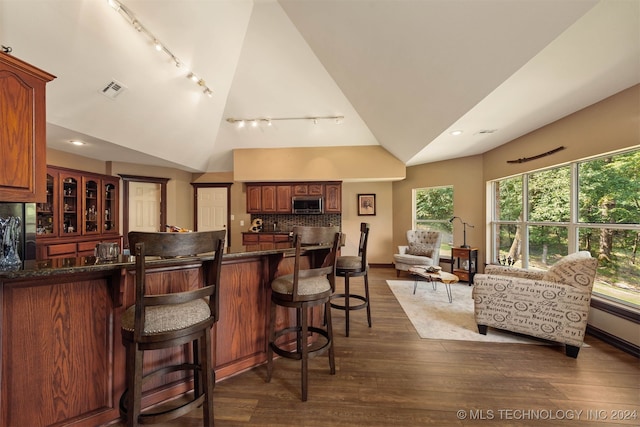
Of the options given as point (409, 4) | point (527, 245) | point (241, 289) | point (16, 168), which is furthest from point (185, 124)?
point (527, 245)

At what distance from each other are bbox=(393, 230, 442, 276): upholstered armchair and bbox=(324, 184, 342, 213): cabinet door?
1.66 metres

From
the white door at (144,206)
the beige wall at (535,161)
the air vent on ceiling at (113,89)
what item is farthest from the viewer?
the white door at (144,206)

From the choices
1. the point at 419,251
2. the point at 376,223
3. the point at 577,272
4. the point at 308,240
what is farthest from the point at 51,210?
the point at 577,272

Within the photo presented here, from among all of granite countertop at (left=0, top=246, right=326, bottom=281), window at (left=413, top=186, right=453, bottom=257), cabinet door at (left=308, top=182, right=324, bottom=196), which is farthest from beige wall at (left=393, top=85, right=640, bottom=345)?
granite countertop at (left=0, top=246, right=326, bottom=281)

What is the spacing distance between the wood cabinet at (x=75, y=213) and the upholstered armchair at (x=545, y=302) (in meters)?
5.81

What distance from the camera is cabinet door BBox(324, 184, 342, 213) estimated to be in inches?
225

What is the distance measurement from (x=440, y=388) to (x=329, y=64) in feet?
12.0

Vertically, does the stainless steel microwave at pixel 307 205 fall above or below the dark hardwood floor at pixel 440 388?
above

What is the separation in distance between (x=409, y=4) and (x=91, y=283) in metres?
2.73

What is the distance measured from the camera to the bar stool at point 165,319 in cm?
117

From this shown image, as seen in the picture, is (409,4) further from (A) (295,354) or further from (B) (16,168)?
(B) (16,168)

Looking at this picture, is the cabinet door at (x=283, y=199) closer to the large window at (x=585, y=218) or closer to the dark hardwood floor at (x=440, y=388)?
the dark hardwood floor at (x=440, y=388)

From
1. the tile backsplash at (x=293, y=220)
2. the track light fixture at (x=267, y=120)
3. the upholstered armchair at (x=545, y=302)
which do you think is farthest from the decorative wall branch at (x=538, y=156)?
the tile backsplash at (x=293, y=220)

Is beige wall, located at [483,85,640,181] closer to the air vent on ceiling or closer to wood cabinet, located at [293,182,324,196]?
wood cabinet, located at [293,182,324,196]
